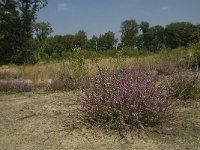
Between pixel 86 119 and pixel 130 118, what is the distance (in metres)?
0.69

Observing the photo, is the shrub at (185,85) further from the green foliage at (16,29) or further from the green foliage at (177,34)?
the green foliage at (177,34)

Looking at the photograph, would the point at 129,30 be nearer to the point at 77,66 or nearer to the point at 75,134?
the point at 77,66

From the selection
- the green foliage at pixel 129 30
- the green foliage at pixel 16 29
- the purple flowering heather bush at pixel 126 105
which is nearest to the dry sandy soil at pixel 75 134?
the purple flowering heather bush at pixel 126 105

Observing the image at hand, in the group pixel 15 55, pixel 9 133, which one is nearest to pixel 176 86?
pixel 9 133

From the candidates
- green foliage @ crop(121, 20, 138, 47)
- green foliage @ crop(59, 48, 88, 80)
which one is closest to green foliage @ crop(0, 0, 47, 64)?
green foliage @ crop(59, 48, 88, 80)

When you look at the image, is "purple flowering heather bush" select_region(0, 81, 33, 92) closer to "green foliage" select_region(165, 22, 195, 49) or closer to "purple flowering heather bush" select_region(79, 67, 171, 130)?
"purple flowering heather bush" select_region(79, 67, 171, 130)

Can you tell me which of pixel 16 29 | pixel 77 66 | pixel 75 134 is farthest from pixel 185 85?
pixel 16 29

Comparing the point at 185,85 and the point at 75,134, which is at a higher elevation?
the point at 185,85

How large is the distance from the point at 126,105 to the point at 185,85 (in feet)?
7.39

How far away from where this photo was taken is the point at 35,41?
40.6 m

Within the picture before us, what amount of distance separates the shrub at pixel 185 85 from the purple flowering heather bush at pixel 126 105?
62.3 inches

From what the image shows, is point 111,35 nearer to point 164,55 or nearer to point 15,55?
point 15,55

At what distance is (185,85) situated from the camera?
7.51m

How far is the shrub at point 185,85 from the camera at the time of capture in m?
7.49
